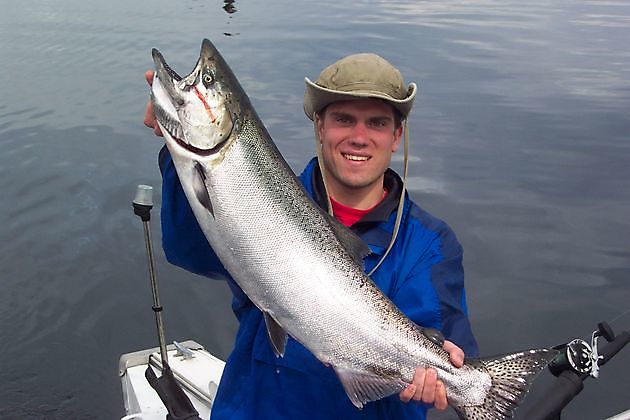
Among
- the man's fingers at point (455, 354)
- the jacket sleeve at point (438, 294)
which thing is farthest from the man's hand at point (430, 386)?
the jacket sleeve at point (438, 294)

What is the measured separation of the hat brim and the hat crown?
0.03 m

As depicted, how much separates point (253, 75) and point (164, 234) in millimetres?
16077

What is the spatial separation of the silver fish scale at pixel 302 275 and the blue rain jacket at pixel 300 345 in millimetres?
273

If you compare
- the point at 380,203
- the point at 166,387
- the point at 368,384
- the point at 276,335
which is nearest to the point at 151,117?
the point at 276,335

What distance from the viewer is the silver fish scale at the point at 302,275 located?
2811 mm

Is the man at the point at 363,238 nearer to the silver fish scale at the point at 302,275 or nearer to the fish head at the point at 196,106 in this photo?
the silver fish scale at the point at 302,275

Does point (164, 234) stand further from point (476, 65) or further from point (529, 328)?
point (476, 65)

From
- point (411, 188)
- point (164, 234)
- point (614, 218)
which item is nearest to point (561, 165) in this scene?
point (614, 218)

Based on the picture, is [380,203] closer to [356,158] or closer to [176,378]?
[356,158]

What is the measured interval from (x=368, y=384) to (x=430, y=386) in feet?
A: 0.94

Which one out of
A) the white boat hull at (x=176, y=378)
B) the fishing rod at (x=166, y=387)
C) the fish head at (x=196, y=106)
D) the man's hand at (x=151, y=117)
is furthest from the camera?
the white boat hull at (x=176, y=378)

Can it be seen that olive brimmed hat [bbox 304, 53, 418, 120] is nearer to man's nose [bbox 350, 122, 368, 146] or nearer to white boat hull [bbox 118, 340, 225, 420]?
man's nose [bbox 350, 122, 368, 146]

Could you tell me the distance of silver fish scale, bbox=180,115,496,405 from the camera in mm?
2811

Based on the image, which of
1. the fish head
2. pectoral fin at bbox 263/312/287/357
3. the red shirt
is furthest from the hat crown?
pectoral fin at bbox 263/312/287/357
